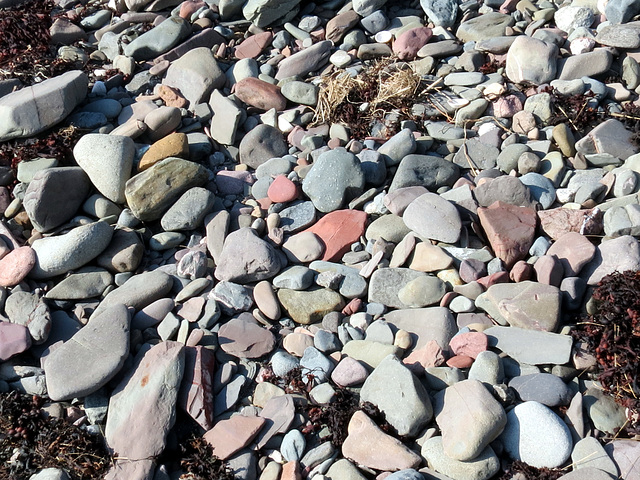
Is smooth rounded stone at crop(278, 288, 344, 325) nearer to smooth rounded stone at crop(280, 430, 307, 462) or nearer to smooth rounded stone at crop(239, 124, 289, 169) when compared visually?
smooth rounded stone at crop(280, 430, 307, 462)

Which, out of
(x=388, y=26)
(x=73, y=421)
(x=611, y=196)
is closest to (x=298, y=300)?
(x=73, y=421)

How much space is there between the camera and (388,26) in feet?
20.6

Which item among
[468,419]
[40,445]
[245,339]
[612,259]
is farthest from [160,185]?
[612,259]

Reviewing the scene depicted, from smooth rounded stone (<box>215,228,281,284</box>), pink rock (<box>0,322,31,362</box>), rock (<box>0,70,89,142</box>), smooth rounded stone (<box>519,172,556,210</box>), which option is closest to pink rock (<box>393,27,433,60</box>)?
smooth rounded stone (<box>519,172,556,210</box>)

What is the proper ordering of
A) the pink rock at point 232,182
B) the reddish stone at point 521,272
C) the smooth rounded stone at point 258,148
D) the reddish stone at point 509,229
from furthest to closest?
1. the smooth rounded stone at point 258,148
2. the pink rock at point 232,182
3. the reddish stone at point 509,229
4. the reddish stone at point 521,272

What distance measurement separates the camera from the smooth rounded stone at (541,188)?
4.54 m

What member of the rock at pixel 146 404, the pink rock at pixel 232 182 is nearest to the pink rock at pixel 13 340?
the rock at pixel 146 404

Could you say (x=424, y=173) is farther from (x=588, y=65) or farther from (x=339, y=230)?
(x=588, y=65)

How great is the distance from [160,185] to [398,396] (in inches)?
97.4

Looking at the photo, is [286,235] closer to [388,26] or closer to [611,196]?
[611,196]

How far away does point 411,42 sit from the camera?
593 cm

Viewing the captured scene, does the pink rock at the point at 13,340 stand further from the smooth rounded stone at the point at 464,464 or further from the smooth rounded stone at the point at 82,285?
the smooth rounded stone at the point at 464,464

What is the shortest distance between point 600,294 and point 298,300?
1.92 m

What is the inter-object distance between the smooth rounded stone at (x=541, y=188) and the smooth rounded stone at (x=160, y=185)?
251cm
